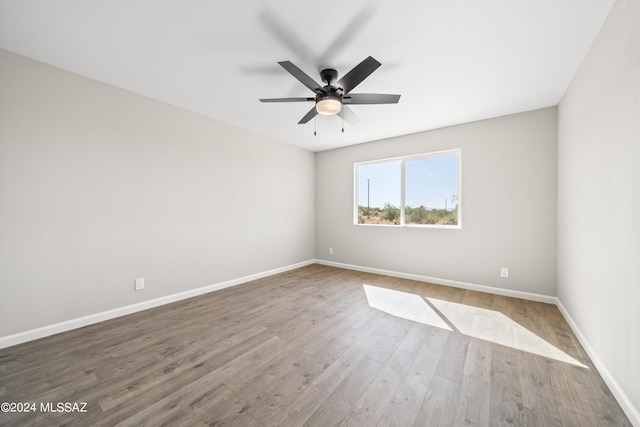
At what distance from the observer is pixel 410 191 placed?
14.1ft

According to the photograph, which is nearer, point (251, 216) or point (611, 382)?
point (611, 382)

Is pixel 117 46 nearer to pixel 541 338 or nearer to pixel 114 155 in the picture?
pixel 114 155

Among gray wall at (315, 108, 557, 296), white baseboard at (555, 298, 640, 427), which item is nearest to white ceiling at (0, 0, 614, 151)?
gray wall at (315, 108, 557, 296)

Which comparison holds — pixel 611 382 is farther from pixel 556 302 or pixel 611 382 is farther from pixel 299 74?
pixel 299 74

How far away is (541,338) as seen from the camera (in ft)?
7.34

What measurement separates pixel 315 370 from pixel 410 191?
3.40 meters

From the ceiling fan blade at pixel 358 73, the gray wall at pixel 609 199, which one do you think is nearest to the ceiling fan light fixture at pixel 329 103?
the ceiling fan blade at pixel 358 73

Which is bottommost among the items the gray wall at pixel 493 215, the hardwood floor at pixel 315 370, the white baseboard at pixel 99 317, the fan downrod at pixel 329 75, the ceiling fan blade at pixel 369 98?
the hardwood floor at pixel 315 370

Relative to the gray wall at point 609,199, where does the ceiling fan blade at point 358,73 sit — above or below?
above

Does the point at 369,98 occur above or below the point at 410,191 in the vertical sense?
above

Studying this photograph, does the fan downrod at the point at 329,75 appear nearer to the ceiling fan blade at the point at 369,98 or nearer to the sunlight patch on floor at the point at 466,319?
the ceiling fan blade at the point at 369,98

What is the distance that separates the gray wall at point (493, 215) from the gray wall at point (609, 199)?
697 mm

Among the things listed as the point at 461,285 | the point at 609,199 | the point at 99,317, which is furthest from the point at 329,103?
the point at 461,285

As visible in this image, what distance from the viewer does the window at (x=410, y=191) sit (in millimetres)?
3889
